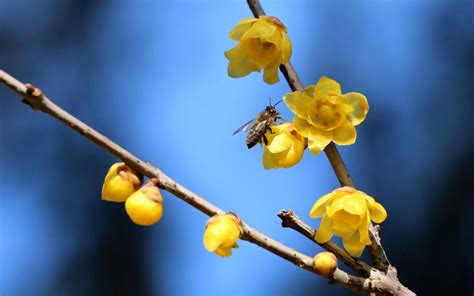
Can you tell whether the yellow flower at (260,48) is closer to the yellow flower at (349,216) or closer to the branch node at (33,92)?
the yellow flower at (349,216)

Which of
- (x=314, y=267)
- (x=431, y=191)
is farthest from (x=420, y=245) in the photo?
(x=314, y=267)

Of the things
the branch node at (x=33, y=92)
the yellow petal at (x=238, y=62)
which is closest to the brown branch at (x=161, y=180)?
the branch node at (x=33, y=92)

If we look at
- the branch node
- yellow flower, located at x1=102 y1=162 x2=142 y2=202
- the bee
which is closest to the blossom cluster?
yellow flower, located at x1=102 y1=162 x2=142 y2=202

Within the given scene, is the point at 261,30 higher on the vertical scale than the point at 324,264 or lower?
higher

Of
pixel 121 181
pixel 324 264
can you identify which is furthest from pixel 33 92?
pixel 324 264

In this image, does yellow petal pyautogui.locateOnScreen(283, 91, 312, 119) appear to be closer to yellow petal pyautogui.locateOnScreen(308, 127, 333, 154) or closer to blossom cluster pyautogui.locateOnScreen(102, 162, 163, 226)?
yellow petal pyautogui.locateOnScreen(308, 127, 333, 154)

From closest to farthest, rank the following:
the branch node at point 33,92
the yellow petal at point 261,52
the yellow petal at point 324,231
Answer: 1. the branch node at point 33,92
2. the yellow petal at point 324,231
3. the yellow petal at point 261,52

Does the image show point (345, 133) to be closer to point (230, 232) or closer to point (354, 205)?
point (354, 205)
